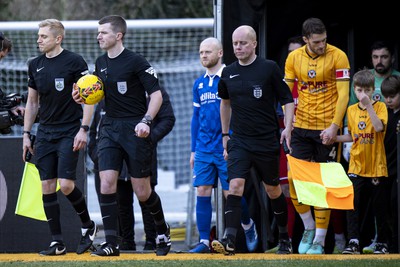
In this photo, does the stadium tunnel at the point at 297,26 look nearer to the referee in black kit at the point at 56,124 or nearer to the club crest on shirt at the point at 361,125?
the club crest on shirt at the point at 361,125

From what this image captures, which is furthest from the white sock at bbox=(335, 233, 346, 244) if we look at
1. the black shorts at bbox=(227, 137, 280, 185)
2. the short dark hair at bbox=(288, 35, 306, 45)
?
the short dark hair at bbox=(288, 35, 306, 45)

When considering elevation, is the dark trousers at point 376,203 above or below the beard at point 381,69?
below

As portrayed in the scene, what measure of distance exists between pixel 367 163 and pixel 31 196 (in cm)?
349

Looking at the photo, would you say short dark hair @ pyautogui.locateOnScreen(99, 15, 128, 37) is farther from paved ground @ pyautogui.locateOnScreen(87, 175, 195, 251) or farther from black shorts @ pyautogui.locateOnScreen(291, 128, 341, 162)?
paved ground @ pyautogui.locateOnScreen(87, 175, 195, 251)

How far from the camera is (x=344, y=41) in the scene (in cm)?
1429

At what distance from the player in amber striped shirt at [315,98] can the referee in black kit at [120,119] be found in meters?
1.74

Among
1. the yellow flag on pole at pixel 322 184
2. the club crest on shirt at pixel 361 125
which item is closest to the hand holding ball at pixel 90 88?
the yellow flag on pole at pixel 322 184

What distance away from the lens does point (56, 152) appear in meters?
11.6

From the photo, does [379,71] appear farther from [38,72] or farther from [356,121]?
[38,72]

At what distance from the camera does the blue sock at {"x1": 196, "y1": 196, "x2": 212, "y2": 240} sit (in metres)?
12.3

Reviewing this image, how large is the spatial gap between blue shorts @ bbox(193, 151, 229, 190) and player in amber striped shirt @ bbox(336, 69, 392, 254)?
3.97 ft

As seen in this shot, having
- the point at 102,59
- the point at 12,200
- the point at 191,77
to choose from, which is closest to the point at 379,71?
the point at 102,59

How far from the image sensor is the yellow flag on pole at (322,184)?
38.5ft

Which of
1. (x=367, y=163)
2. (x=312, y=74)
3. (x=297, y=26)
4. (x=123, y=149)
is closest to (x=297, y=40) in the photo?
(x=297, y=26)
